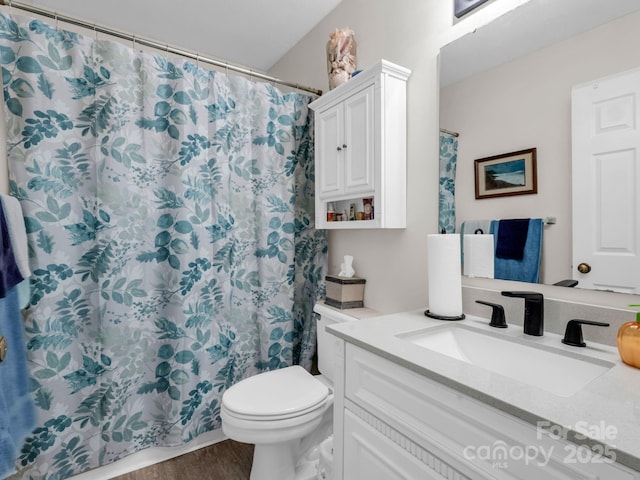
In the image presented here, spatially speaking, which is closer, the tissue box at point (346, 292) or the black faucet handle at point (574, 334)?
the black faucet handle at point (574, 334)

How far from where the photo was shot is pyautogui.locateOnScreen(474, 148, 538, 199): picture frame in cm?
108

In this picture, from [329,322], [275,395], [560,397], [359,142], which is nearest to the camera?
[560,397]

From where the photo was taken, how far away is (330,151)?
1.75m

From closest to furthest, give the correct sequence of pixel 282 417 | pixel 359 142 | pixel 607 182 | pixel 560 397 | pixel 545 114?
pixel 560 397
pixel 607 182
pixel 545 114
pixel 282 417
pixel 359 142

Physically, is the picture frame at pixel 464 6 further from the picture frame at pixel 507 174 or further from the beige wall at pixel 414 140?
the picture frame at pixel 507 174

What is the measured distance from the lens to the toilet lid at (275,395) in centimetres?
133

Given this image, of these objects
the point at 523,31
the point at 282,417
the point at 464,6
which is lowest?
the point at 282,417

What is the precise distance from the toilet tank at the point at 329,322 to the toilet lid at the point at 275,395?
0.47ft

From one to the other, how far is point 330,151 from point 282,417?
1.28 m

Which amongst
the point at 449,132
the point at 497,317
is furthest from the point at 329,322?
the point at 449,132

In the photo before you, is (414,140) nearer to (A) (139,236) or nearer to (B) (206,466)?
(A) (139,236)

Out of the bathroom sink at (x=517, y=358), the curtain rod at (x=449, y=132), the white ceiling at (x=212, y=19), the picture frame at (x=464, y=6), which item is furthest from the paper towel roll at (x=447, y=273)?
the white ceiling at (x=212, y=19)

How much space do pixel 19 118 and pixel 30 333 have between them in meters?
0.90

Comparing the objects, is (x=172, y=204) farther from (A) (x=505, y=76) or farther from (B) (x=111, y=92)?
(A) (x=505, y=76)
